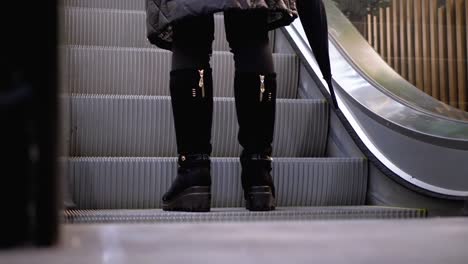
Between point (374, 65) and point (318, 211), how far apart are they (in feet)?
3.25

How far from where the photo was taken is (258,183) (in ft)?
5.64

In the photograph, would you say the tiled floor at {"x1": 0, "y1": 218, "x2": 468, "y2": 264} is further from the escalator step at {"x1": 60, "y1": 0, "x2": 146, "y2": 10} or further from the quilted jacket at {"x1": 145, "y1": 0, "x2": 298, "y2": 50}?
the escalator step at {"x1": 60, "y1": 0, "x2": 146, "y2": 10}

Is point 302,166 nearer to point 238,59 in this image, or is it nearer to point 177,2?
point 238,59

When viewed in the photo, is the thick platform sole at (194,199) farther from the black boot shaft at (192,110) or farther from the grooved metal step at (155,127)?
the grooved metal step at (155,127)

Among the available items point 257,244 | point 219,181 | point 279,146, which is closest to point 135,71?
point 279,146

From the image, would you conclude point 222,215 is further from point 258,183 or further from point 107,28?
point 107,28

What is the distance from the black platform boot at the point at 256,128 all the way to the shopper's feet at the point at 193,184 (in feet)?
0.37

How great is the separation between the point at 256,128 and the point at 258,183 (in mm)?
134

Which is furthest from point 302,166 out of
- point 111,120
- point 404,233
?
point 404,233

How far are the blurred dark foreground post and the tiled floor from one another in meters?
0.02

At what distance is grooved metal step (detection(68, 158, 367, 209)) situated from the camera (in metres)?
2.02

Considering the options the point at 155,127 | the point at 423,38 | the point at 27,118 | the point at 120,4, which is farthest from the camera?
the point at 120,4

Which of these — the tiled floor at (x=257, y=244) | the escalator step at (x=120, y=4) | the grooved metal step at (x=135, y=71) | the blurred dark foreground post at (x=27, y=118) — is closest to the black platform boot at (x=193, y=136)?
the grooved metal step at (x=135, y=71)

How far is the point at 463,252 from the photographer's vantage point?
44 centimetres
